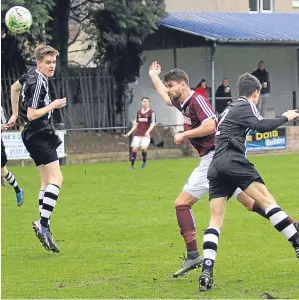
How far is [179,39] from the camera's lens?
33812mm

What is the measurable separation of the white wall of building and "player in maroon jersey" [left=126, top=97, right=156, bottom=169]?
7.34 meters

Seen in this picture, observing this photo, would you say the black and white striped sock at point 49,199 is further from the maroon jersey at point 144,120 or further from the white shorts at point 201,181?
the maroon jersey at point 144,120

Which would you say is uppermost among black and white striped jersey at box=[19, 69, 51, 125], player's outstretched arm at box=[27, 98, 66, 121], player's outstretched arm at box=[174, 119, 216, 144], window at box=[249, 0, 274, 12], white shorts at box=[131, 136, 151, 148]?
window at box=[249, 0, 274, 12]

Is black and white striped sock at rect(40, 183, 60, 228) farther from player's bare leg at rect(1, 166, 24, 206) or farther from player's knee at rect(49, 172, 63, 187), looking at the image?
player's bare leg at rect(1, 166, 24, 206)

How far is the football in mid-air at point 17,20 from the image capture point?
17.8 metres

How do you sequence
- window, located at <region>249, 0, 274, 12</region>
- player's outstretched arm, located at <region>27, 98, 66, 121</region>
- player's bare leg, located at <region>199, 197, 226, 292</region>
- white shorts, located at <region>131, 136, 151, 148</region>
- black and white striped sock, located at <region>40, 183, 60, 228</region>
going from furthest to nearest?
window, located at <region>249, 0, 274, 12</region> < white shorts, located at <region>131, 136, 151, 148</region> < black and white striped sock, located at <region>40, 183, 60, 228</region> < player's outstretched arm, located at <region>27, 98, 66, 121</region> < player's bare leg, located at <region>199, 197, 226, 292</region>

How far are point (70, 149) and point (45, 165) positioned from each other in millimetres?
18095

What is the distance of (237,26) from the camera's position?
34.3 meters

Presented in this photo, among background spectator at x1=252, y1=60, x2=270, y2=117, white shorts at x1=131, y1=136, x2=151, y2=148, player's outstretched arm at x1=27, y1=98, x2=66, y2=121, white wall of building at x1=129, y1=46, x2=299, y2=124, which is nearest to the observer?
player's outstretched arm at x1=27, y1=98, x2=66, y2=121

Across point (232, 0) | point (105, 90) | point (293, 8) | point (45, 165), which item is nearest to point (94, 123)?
point (105, 90)

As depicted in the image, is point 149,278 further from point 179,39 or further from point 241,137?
point 179,39

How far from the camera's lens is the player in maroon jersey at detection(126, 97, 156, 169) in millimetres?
25391

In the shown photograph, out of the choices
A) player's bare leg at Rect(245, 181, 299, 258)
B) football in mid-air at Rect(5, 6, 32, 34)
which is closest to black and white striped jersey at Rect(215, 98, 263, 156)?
player's bare leg at Rect(245, 181, 299, 258)

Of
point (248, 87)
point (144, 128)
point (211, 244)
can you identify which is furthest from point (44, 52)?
point (144, 128)
